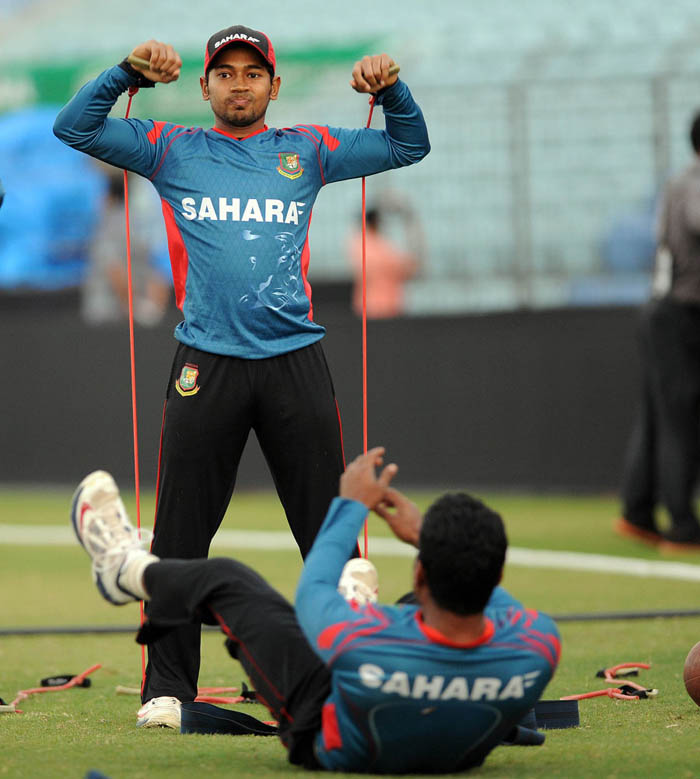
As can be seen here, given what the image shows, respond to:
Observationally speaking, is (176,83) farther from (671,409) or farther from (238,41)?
(238,41)

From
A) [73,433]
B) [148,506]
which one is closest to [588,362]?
[148,506]

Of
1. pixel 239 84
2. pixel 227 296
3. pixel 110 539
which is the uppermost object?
pixel 239 84

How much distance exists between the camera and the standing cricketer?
5027 mm

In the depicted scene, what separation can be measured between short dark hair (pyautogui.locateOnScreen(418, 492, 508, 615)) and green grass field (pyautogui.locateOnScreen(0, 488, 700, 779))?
607 mm

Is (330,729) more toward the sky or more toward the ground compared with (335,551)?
more toward the ground

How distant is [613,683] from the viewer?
570 cm

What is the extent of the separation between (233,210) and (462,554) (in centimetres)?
184

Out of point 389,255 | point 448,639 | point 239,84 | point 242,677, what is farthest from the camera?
point 389,255

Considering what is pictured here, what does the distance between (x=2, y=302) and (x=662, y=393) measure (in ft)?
31.0

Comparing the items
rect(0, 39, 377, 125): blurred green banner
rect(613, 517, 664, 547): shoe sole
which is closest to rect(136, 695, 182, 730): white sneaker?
rect(613, 517, 664, 547): shoe sole

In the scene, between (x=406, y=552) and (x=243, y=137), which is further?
(x=406, y=552)

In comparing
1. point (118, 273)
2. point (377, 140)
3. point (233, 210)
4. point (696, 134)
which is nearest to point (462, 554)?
point (233, 210)

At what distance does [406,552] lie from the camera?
34.5ft

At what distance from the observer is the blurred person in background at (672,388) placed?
32.5ft
